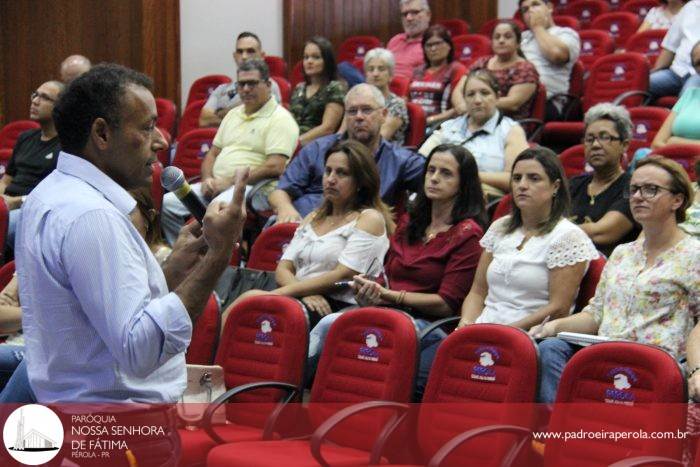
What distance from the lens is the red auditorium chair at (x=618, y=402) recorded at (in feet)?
9.77

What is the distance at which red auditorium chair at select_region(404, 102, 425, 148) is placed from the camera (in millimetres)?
6160

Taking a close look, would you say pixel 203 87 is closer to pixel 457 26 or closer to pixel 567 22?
pixel 457 26

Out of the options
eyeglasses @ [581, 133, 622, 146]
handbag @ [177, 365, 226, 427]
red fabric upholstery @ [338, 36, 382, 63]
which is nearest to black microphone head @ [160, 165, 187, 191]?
handbag @ [177, 365, 226, 427]

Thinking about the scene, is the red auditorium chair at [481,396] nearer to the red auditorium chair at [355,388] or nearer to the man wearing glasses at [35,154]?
the red auditorium chair at [355,388]

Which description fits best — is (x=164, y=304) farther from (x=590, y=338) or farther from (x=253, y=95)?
(x=253, y=95)

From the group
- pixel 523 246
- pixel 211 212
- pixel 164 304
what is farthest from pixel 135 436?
pixel 523 246

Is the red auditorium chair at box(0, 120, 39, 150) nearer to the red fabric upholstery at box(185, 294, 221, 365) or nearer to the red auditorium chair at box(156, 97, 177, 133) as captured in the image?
the red auditorium chair at box(156, 97, 177, 133)

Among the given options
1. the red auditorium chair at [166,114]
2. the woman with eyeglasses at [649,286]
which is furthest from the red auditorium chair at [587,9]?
the woman with eyeglasses at [649,286]

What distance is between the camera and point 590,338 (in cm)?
338

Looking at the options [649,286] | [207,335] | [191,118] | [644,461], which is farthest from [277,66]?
[644,461]

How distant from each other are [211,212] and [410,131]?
443cm

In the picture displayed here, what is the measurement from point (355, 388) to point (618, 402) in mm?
933

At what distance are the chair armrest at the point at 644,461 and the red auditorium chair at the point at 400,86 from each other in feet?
14.6

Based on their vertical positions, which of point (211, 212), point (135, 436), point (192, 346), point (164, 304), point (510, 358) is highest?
point (211, 212)
